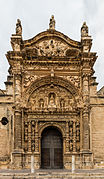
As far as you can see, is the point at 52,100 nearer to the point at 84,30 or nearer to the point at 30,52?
the point at 30,52

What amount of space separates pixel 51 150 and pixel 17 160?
8.22ft

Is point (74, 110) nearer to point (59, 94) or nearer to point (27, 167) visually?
point (59, 94)

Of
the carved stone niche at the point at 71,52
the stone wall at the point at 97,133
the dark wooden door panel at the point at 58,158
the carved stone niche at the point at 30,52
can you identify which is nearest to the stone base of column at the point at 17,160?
the dark wooden door panel at the point at 58,158

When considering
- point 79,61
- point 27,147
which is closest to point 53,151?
point 27,147

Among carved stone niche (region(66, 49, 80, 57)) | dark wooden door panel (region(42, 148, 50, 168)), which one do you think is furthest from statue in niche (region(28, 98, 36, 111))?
carved stone niche (region(66, 49, 80, 57))

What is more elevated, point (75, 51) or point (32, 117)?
point (75, 51)

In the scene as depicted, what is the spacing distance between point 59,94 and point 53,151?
3998mm

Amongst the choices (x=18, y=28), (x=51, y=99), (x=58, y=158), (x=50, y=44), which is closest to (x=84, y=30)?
(x=50, y=44)

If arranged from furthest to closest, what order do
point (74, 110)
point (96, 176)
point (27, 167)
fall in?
point (74, 110) → point (27, 167) → point (96, 176)

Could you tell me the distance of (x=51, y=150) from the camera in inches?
664

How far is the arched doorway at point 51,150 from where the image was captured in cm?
1672

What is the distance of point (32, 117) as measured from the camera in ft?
55.5

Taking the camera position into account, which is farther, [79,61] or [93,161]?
[79,61]

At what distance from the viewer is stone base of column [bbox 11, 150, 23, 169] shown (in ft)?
51.2
